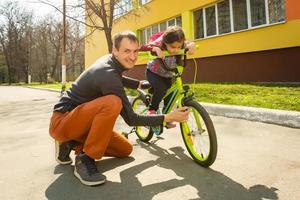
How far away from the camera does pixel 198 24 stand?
639 inches

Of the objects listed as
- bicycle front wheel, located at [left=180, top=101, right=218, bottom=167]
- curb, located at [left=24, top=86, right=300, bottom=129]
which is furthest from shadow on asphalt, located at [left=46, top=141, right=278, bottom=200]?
curb, located at [left=24, top=86, right=300, bottom=129]

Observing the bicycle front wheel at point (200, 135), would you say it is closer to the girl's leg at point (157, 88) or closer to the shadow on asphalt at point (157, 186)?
the shadow on asphalt at point (157, 186)

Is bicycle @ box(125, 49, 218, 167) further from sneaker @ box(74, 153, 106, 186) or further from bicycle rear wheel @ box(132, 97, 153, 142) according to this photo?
sneaker @ box(74, 153, 106, 186)

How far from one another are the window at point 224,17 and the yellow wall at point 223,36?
1.25 ft

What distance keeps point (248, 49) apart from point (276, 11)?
1676 millimetres

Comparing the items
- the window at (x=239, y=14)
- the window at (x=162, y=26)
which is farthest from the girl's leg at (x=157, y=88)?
the window at (x=162, y=26)

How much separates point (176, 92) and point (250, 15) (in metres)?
10.5

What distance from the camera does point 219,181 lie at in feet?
9.73

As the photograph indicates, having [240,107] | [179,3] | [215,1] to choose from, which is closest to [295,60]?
[215,1]

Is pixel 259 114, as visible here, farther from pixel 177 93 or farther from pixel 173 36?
pixel 173 36

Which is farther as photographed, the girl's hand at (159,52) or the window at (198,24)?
the window at (198,24)

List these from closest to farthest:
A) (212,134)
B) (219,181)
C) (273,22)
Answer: (219,181) < (212,134) < (273,22)

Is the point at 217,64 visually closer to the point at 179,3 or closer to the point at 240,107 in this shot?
the point at 179,3

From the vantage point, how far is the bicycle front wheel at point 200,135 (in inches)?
127
